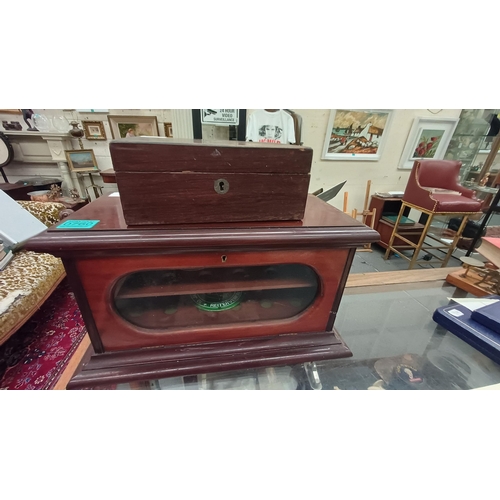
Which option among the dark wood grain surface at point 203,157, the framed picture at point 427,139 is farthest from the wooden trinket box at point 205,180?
the framed picture at point 427,139

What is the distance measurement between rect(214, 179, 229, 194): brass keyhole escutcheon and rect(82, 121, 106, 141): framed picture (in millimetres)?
2529

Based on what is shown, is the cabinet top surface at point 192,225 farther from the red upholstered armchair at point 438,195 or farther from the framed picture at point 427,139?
the framed picture at point 427,139

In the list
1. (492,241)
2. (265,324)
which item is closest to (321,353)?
(265,324)

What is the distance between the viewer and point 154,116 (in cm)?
220

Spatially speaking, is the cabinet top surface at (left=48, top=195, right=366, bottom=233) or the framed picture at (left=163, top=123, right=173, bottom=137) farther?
the framed picture at (left=163, top=123, right=173, bottom=137)

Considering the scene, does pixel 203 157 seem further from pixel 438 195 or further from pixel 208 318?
pixel 438 195

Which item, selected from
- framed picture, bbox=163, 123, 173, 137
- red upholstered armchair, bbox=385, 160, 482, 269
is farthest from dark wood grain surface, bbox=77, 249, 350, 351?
framed picture, bbox=163, 123, 173, 137

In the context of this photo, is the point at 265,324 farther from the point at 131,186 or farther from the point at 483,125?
the point at 483,125

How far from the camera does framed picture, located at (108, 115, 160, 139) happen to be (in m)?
2.21

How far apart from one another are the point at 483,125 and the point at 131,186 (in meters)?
3.28

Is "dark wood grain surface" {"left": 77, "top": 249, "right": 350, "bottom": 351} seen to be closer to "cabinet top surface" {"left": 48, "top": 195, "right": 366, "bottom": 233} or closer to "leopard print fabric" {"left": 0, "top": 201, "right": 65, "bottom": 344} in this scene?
"cabinet top surface" {"left": 48, "top": 195, "right": 366, "bottom": 233}

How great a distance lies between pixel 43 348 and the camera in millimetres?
1068

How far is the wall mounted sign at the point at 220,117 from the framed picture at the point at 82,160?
1719 millimetres

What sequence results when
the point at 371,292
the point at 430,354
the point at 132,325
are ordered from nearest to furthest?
the point at 132,325, the point at 430,354, the point at 371,292
